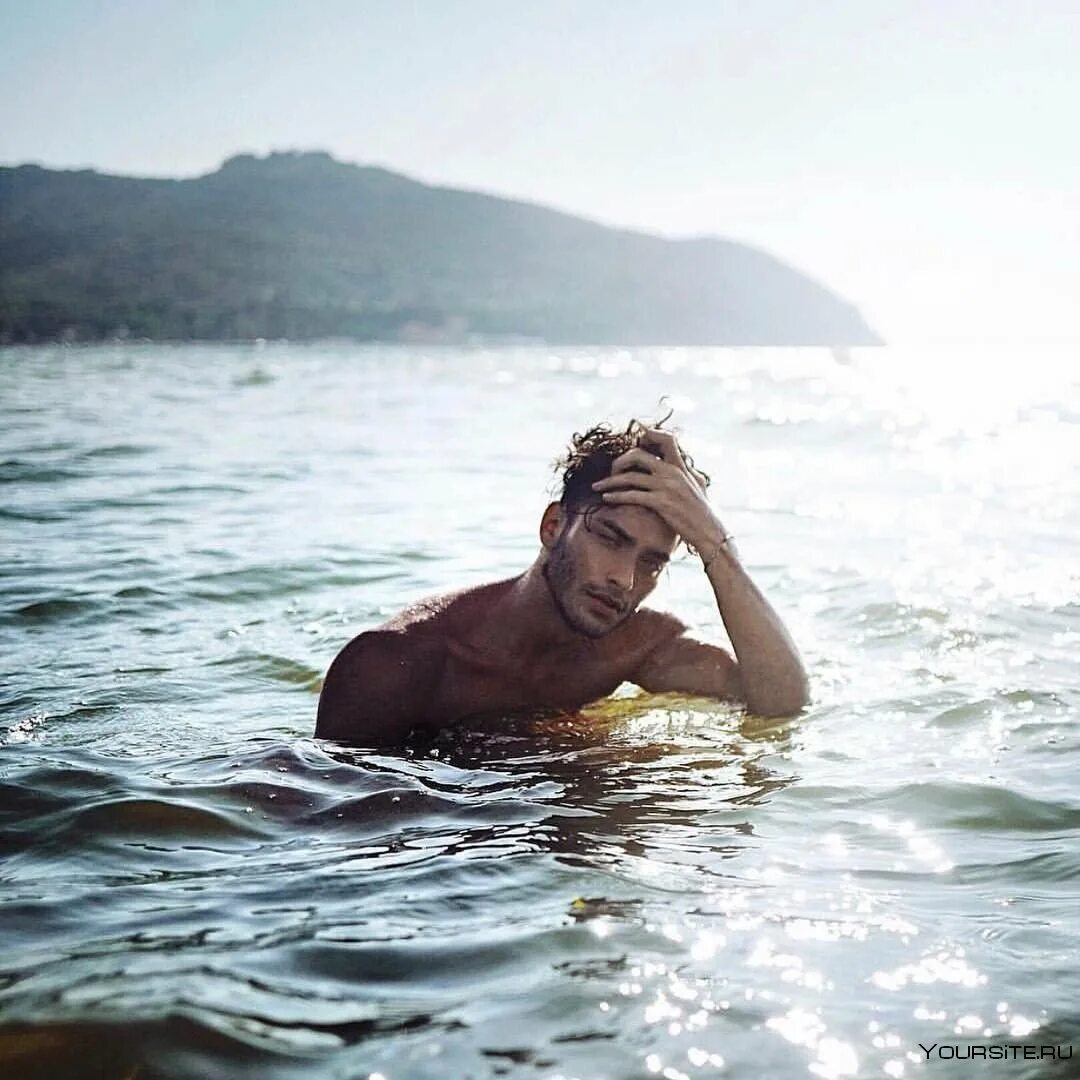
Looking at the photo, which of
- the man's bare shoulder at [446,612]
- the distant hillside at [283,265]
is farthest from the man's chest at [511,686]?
the distant hillside at [283,265]

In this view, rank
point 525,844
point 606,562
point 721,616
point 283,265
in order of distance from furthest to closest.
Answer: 1. point 283,265
2. point 721,616
3. point 606,562
4. point 525,844

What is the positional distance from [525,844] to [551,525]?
1.68 metres

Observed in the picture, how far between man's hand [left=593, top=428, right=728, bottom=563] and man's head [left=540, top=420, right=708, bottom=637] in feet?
0.15

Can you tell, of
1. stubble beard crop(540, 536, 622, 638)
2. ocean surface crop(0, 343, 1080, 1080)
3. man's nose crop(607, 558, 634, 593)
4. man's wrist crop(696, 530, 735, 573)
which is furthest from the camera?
man's wrist crop(696, 530, 735, 573)

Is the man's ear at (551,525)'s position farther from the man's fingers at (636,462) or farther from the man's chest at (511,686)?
the man's chest at (511,686)

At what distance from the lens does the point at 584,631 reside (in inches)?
201

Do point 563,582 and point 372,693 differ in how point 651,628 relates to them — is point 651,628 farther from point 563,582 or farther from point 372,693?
point 372,693

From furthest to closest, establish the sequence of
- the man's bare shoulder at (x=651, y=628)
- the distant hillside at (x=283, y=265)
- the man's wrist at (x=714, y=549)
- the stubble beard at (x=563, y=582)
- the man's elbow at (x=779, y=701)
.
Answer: the distant hillside at (x=283, y=265) < the man's bare shoulder at (x=651, y=628) < the man's elbow at (x=779, y=701) < the man's wrist at (x=714, y=549) < the stubble beard at (x=563, y=582)

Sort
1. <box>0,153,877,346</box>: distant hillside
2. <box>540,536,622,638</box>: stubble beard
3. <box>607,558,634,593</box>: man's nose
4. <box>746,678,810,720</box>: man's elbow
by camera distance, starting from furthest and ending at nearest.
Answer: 1. <box>0,153,877,346</box>: distant hillside
2. <box>746,678,810,720</box>: man's elbow
3. <box>540,536,622,638</box>: stubble beard
4. <box>607,558,634,593</box>: man's nose

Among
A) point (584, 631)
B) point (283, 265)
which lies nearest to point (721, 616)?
point (584, 631)

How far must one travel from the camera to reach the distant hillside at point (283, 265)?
134m

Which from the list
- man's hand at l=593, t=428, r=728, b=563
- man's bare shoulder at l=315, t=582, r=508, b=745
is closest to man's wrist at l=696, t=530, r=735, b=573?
man's hand at l=593, t=428, r=728, b=563

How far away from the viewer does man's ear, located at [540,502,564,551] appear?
5.18 metres

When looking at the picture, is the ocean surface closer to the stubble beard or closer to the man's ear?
the stubble beard
